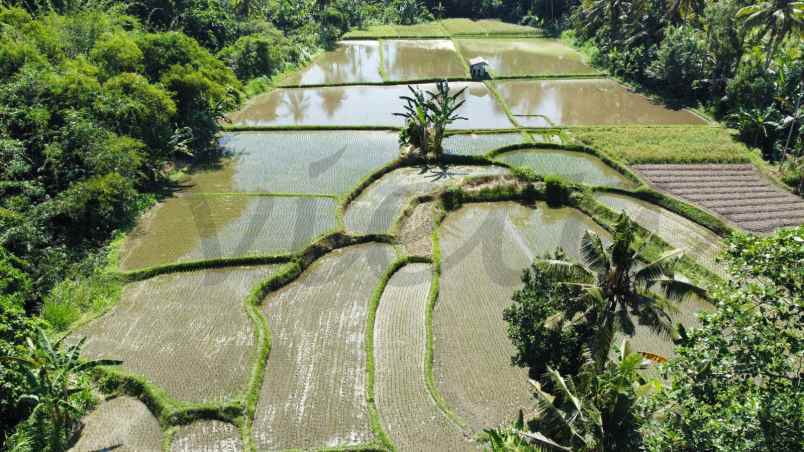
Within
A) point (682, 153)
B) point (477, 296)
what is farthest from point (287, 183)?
Result: point (682, 153)

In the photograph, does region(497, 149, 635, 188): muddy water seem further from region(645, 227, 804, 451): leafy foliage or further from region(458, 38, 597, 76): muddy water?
region(645, 227, 804, 451): leafy foliage

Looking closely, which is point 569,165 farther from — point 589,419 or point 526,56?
point 526,56

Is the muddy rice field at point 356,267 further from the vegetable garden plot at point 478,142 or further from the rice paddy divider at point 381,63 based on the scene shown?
the rice paddy divider at point 381,63

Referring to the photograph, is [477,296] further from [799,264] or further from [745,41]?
[745,41]

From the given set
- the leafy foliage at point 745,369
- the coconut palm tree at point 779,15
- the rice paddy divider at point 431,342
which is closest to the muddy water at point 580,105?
the coconut palm tree at point 779,15

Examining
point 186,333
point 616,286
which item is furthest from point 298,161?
point 616,286

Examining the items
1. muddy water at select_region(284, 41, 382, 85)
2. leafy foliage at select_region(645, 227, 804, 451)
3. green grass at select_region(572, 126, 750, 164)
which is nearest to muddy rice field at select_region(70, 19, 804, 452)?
green grass at select_region(572, 126, 750, 164)
